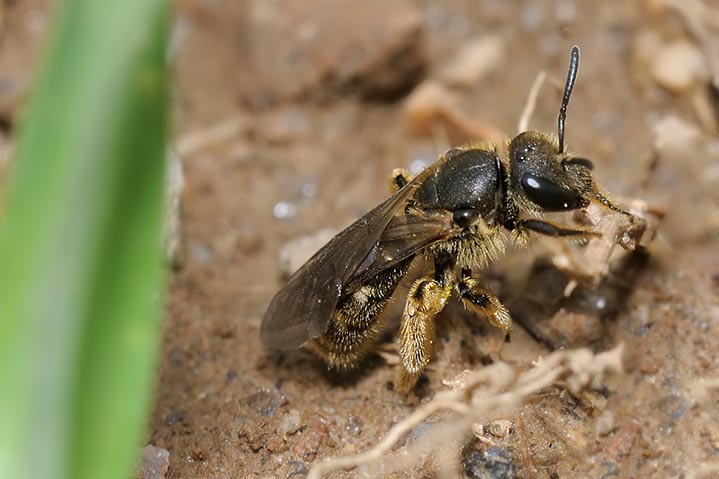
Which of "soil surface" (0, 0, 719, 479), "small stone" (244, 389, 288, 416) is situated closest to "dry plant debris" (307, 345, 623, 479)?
"soil surface" (0, 0, 719, 479)

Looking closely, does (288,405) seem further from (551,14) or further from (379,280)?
(551,14)

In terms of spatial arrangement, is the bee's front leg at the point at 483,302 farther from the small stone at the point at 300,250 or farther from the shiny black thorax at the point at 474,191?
the small stone at the point at 300,250

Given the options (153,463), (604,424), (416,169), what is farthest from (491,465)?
(416,169)

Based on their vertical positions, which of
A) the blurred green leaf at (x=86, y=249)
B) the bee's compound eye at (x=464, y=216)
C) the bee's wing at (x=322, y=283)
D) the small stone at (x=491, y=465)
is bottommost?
the small stone at (x=491, y=465)

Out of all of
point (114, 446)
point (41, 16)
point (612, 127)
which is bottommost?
point (612, 127)

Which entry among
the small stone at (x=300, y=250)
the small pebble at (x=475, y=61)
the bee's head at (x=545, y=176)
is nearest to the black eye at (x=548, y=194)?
the bee's head at (x=545, y=176)

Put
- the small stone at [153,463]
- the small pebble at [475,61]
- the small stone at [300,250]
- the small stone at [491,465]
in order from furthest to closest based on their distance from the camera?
1. the small pebble at [475,61]
2. the small stone at [300,250]
3. the small stone at [153,463]
4. the small stone at [491,465]

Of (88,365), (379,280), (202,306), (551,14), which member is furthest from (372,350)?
(551,14)

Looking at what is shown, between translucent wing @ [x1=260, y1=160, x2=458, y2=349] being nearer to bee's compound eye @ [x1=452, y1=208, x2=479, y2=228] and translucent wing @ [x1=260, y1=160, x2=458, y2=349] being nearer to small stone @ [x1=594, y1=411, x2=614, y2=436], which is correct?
bee's compound eye @ [x1=452, y1=208, x2=479, y2=228]
